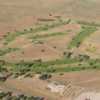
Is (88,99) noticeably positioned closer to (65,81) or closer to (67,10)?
(65,81)

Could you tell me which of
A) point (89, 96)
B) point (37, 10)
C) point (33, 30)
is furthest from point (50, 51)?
point (37, 10)

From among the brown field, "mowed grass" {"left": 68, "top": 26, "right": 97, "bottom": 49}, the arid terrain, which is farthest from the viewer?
"mowed grass" {"left": 68, "top": 26, "right": 97, "bottom": 49}

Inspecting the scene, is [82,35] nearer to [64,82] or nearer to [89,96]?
[64,82]

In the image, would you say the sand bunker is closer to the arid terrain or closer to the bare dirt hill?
the arid terrain

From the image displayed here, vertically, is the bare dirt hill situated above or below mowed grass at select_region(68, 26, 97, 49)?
above

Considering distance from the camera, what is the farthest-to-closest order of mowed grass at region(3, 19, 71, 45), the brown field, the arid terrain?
mowed grass at region(3, 19, 71, 45), the arid terrain, the brown field

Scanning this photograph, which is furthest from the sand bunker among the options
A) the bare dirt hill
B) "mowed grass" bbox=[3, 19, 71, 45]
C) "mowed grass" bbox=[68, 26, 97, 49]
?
the bare dirt hill

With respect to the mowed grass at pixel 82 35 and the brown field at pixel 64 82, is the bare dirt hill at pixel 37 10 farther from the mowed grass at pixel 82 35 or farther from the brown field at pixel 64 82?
the brown field at pixel 64 82

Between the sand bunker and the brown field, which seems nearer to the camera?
the sand bunker

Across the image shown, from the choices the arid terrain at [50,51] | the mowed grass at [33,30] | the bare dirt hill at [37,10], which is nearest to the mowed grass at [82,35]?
the arid terrain at [50,51]
